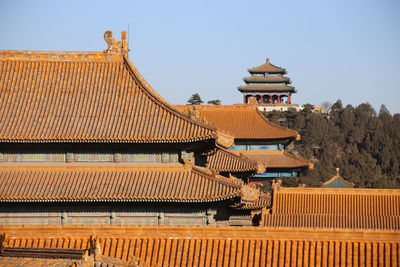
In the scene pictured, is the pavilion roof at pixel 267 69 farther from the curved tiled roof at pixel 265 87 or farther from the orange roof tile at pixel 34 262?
the orange roof tile at pixel 34 262

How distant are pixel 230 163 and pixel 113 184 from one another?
930 cm

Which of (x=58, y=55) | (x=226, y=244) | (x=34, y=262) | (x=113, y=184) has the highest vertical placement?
(x=58, y=55)

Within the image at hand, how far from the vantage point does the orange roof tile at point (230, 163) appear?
32.9m

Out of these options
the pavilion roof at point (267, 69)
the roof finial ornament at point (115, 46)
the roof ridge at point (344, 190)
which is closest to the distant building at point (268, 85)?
the pavilion roof at point (267, 69)

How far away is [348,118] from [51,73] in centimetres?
8253

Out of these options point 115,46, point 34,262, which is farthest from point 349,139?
point 34,262

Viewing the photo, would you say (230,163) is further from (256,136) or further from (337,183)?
(337,183)

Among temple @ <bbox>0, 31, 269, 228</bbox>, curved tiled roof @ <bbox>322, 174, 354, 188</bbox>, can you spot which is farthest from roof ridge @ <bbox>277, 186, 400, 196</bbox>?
curved tiled roof @ <bbox>322, 174, 354, 188</bbox>

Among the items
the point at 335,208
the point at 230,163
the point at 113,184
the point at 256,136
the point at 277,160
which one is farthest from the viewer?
the point at 277,160

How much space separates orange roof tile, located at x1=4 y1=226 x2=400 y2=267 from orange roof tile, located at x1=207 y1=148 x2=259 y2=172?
16.0 meters

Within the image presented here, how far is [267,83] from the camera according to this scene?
4537 inches

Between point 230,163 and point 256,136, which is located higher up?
point 256,136

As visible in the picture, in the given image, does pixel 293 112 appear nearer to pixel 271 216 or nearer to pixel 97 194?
pixel 271 216

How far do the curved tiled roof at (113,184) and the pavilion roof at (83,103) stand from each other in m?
1.25
